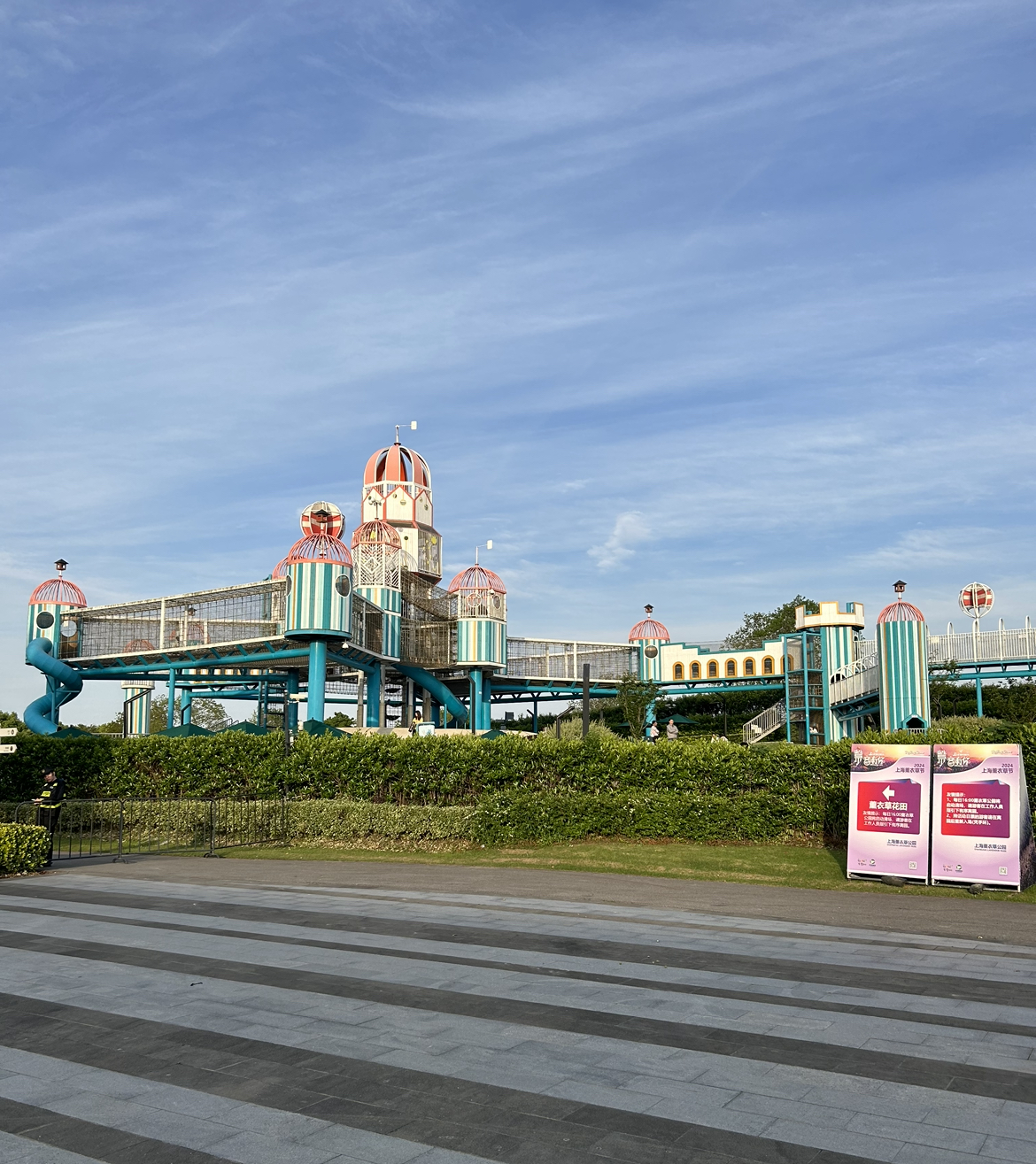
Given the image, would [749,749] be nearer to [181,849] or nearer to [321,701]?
[181,849]

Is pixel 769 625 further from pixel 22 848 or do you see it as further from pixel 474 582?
pixel 22 848

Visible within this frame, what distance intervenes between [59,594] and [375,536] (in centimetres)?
1490

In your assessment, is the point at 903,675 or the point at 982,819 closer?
the point at 982,819

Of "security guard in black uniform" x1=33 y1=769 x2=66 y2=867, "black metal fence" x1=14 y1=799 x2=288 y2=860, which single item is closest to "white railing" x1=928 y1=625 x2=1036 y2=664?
"black metal fence" x1=14 y1=799 x2=288 y2=860

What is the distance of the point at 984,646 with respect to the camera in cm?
4100

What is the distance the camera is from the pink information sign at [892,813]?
16.5m

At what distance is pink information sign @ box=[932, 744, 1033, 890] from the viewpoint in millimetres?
15688

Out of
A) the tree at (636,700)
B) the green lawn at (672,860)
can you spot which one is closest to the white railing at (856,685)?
the tree at (636,700)

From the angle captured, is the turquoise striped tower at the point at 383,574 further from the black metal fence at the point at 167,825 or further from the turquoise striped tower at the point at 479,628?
the black metal fence at the point at 167,825

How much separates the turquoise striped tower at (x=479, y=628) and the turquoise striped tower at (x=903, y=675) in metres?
21.6

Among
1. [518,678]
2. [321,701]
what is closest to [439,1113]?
[321,701]

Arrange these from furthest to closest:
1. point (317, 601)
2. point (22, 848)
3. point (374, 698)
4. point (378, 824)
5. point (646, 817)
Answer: point (374, 698)
point (317, 601)
point (378, 824)
point (646, 817)
point (22, 848)

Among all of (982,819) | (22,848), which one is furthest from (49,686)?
(982,819)

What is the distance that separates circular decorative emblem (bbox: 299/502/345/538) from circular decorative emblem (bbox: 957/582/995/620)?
97.9 feet
